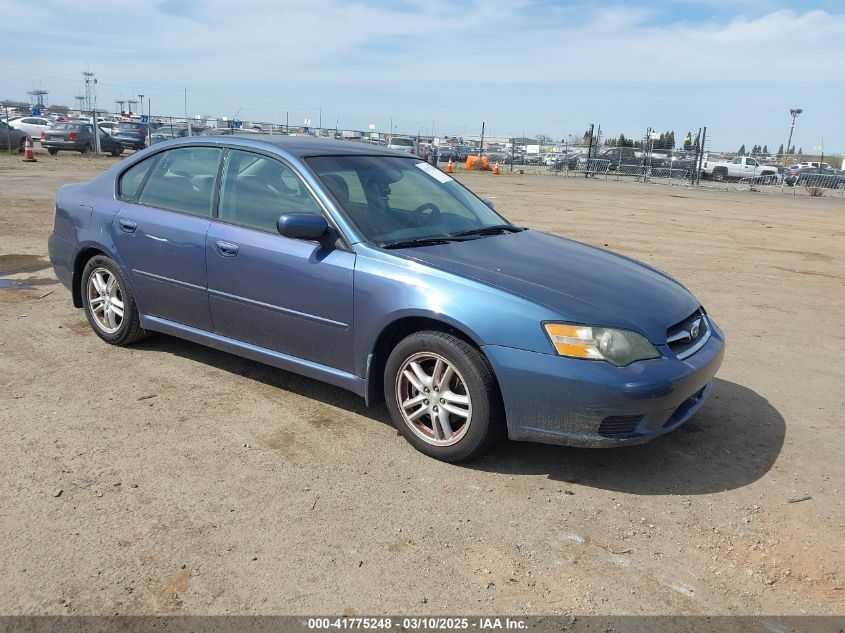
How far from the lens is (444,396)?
367cm

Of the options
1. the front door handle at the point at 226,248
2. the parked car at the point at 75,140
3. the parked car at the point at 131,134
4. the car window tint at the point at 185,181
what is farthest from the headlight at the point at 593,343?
the parked car at the point at 131,134

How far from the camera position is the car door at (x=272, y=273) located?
4004 millimetres

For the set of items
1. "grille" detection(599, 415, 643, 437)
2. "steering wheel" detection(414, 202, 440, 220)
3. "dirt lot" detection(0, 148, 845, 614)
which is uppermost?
"steering wheel" detection(414, 202, 440, 220)

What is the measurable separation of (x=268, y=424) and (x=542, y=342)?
1.65 metres

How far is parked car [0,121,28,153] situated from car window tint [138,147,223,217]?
27095mm

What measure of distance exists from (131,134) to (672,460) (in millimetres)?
34123

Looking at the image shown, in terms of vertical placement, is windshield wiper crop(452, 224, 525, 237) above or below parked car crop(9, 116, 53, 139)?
below

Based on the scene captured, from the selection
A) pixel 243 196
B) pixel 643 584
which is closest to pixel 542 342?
pixel 643 584

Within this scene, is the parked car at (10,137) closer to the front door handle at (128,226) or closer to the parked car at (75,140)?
the parked car at (75,140)

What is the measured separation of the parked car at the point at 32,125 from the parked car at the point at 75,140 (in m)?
4.31

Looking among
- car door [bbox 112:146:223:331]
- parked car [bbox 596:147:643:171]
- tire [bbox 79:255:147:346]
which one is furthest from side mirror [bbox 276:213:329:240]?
parked car [bbox 596:147:643:171]

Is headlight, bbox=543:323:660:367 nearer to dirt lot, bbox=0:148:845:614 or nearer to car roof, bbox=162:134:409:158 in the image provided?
dirt lot, bbox=0:148:845:614

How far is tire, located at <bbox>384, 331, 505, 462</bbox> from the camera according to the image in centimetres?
354

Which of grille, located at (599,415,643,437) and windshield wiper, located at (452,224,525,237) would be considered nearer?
grille, located at (599,415,643,437)
